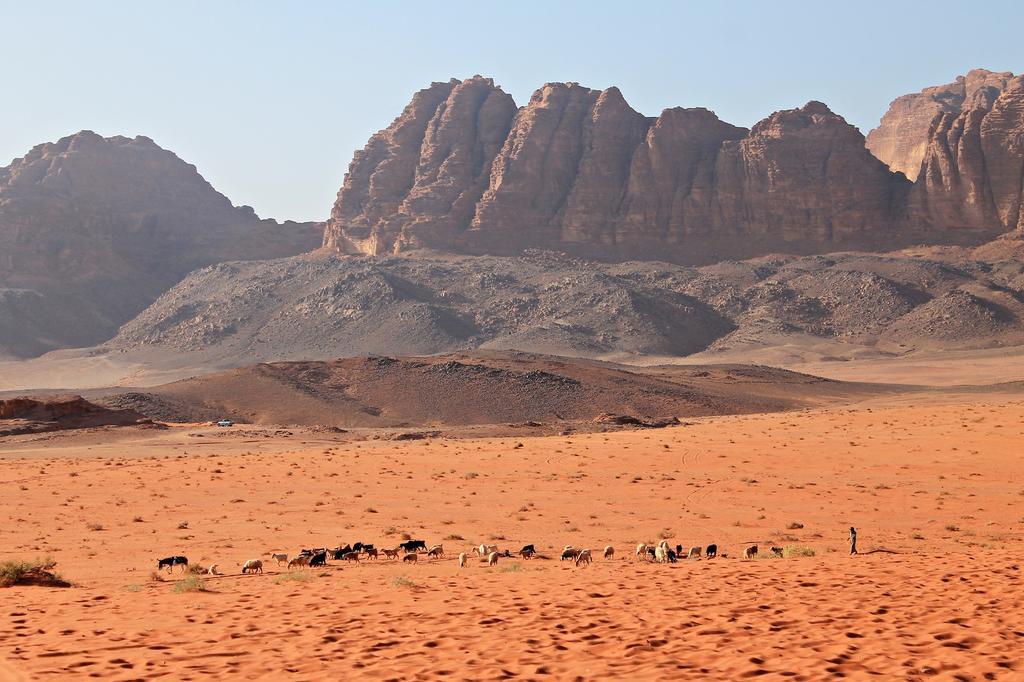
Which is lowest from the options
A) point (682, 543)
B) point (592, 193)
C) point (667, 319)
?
point (682, 543)

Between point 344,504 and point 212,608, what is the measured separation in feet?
49.4

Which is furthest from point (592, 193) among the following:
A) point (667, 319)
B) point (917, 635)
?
point (917, 635)

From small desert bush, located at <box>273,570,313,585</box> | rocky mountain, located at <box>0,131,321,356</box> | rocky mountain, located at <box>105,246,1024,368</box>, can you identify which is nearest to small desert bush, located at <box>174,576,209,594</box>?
small desert bush, located at <box>273,570,313,585</box>

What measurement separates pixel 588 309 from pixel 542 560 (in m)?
112

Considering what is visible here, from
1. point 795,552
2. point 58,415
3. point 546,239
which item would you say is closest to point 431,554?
point 795,552

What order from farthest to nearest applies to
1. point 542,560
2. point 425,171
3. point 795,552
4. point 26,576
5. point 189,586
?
1. point 425,171
2. point 542,560
3. point 795,552
4. point 26,576
5. point 189,586

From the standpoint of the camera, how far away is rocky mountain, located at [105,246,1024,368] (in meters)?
123

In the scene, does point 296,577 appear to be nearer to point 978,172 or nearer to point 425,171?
point 978,172

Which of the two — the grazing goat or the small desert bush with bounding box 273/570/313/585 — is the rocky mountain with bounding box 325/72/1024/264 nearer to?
the grazing goat

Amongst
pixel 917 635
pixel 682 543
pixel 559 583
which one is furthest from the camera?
pixel 682 543

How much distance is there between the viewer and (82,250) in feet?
580

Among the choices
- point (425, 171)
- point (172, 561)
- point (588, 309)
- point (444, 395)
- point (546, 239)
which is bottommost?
point (172, 561)

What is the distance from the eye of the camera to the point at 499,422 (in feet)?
227

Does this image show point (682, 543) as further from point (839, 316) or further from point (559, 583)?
point (839, 316)
